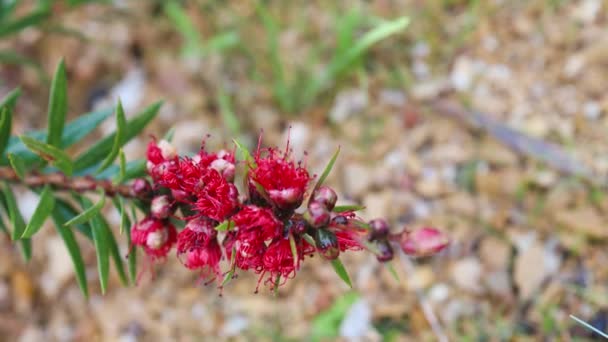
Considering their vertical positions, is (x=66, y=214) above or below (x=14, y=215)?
below

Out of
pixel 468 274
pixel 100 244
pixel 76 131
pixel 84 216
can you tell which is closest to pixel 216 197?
pixel 84 216

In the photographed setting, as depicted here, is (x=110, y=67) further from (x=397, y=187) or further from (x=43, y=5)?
(x=397, y=187)

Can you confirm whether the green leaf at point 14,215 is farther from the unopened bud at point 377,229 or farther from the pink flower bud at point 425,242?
the pink flower bud at point 425,242

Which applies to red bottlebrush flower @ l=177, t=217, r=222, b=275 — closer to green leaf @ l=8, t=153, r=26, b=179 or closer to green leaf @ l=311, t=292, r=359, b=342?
green leaf @ l=8, t=153, r=26, b=179

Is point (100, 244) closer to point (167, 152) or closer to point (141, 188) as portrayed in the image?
point (141, 188)

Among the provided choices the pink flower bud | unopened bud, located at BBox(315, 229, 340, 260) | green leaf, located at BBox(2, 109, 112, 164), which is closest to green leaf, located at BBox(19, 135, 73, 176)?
green leaf, located at BBox(2, 109, 112, 164)

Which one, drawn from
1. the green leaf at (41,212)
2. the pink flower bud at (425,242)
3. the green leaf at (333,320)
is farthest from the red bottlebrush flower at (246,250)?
the green leaf at (333,320)
